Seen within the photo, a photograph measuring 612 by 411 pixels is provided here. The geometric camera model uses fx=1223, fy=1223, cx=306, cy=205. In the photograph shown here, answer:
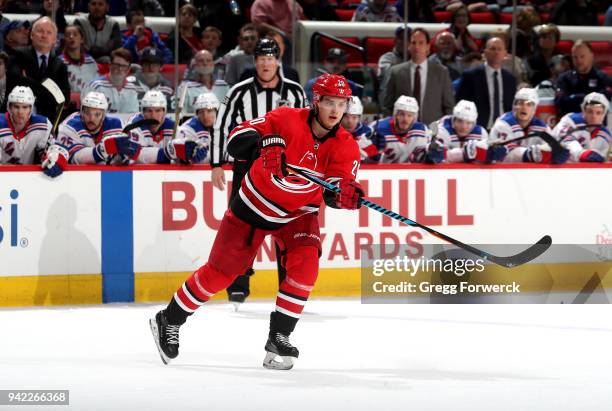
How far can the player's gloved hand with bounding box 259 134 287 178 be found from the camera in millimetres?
4629

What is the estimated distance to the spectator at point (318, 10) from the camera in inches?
336

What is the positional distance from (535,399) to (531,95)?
12.2 feet

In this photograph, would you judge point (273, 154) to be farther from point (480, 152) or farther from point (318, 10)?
point (318, 10)

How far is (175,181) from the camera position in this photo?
6.80m

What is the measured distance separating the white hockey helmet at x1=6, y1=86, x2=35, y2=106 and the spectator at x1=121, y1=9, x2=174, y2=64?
1.31 m

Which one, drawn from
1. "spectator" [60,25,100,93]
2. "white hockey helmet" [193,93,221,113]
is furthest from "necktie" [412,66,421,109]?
"spectator" [60,25,100,93]

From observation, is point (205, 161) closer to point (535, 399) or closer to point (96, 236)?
point (96, 236)

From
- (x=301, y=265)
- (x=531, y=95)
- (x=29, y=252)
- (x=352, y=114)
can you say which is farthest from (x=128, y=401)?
(x=531, y=95)

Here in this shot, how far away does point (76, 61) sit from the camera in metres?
7.75

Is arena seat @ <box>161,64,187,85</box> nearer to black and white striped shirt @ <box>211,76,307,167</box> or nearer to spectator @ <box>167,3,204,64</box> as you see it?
spectator @ <box>167,3,204,64</box>

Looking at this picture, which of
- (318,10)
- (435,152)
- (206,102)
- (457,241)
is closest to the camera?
(457,241)

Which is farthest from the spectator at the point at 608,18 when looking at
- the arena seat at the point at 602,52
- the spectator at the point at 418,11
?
the spectator at the point at 418,11

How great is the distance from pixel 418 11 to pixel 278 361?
455cm

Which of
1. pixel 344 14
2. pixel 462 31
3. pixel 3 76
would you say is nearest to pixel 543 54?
pixel 462 31
